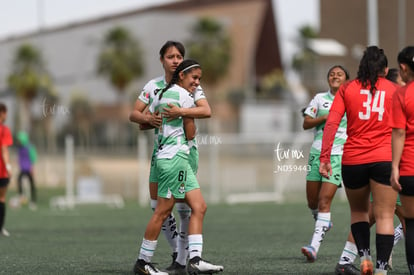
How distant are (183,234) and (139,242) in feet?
15.7

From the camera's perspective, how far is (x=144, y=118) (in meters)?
9.03

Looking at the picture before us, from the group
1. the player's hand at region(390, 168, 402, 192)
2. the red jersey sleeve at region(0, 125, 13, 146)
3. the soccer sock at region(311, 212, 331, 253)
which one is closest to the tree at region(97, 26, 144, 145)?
the red jersey sleeve at region(0, 125, 13, 146)

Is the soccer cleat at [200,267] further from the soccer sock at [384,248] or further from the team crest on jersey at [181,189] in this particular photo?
the soccer sock at [384,248]

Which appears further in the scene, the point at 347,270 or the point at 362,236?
the point at 347,270

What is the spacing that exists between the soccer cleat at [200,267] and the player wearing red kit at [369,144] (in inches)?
50.0

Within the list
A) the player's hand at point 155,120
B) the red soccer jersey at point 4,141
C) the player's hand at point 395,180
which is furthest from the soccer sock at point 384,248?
the red soccer jersey at point 4,141

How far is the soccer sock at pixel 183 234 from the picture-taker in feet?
30.5

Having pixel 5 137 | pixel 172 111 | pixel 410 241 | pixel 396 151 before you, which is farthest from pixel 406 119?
pixel 5 137

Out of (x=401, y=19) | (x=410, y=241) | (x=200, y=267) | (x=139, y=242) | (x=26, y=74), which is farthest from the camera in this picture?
(x=26, y=74)

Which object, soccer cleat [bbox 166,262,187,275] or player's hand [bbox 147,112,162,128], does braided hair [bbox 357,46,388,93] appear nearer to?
player's hand [bbox 147,112,162,128]

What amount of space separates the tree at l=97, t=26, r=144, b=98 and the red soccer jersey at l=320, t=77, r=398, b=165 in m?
79.9

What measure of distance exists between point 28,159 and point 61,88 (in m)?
65.0

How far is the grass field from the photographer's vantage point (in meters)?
10.1

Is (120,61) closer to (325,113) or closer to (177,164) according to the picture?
(325,113)
